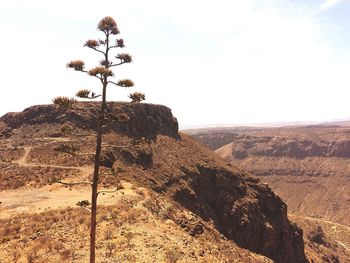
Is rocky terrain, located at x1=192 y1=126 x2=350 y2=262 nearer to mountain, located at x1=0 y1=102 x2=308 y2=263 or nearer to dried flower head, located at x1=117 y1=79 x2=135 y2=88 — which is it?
mountain, located at x1=0 y1=102 x2=308 y2=263

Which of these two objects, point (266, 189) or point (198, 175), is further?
point (266, 189)

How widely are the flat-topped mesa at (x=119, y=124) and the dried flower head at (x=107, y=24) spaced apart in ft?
173

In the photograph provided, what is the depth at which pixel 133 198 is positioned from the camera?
36375mm

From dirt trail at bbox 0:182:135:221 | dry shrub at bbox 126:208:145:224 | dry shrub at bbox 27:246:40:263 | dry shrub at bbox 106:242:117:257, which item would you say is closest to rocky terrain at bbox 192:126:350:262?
dirt trail at bbox 0:182:135:221

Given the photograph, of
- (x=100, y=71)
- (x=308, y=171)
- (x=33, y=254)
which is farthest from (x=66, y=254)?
(x=308, y=171)

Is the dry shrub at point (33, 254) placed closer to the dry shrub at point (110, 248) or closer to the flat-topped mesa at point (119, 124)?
the dry shrub at point (110, 248)

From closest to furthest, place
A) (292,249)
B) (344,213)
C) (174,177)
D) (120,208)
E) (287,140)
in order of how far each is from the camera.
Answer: (120,208) → (174,177) → (292,249) → (344,213) → (287,140)

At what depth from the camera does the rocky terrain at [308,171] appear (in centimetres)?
13825

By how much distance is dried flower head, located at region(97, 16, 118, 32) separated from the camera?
567 inches

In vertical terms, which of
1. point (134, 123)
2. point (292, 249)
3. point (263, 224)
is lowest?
point (292, 249)

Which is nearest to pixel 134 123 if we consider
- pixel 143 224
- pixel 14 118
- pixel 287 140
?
pixel 14 118

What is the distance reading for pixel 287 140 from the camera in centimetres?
19450

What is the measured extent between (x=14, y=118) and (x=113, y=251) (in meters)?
61.1

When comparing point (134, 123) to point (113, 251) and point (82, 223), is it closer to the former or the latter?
point (82, 223)
